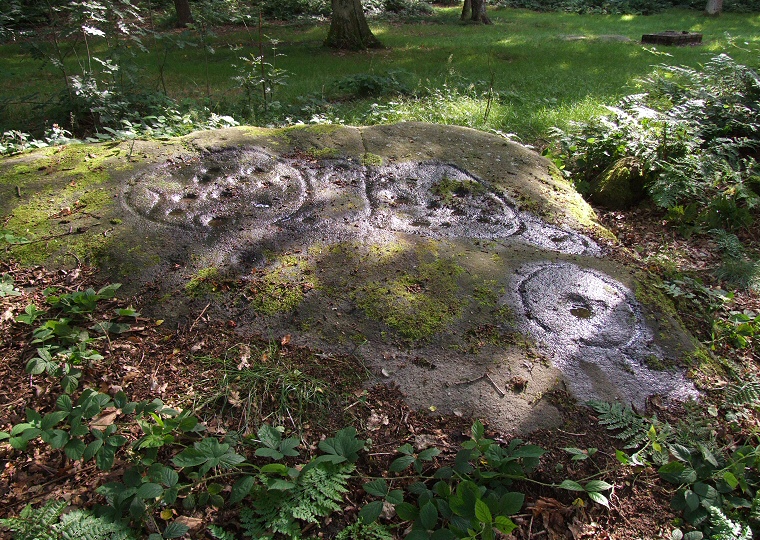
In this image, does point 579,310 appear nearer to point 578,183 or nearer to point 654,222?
point 654,222

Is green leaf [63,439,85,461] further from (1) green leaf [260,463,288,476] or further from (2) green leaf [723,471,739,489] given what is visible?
(2) green leaf [723,471,739,489]

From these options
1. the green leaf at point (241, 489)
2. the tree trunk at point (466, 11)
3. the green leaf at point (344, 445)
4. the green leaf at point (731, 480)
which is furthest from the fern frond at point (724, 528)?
the tree trunk at point (466, 11)

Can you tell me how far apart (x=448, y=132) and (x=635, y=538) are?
374cm

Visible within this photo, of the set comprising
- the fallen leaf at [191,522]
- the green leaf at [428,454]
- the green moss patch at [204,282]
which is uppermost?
the green moss patch at [204,282]

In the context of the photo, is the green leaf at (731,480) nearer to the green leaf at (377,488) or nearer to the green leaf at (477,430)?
the green leaf at (477,430)

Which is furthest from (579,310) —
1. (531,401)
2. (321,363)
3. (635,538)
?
(321,363)

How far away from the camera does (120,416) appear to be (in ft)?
7.36

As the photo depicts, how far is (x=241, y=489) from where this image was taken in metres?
1.92

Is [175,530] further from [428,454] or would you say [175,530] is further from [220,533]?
[428,454]

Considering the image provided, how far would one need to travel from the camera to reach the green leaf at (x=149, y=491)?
5.92 feet

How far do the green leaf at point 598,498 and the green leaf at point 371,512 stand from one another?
2.80 ft

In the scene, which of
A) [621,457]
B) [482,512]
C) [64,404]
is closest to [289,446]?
[482,512]

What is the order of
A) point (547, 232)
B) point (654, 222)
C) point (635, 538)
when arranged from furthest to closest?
1. point (654, 222)
2. point (547, 232)
3. point (635, 538)

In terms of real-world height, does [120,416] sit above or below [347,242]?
below
